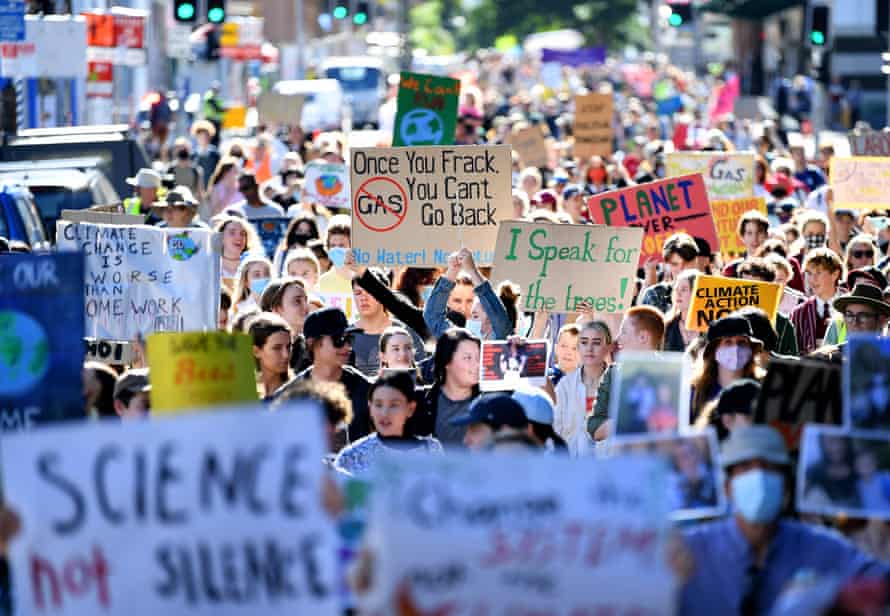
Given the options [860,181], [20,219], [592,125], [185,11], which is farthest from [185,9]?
[860,181]

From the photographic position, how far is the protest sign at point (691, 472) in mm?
6234

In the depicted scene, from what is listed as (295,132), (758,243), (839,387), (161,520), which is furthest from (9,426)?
(295,132)

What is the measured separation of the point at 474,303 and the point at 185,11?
13048mm

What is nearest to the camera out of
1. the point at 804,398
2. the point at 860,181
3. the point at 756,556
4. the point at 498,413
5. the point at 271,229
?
the point at 756,556

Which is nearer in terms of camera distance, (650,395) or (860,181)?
(650,395)

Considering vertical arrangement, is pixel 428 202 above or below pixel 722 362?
above

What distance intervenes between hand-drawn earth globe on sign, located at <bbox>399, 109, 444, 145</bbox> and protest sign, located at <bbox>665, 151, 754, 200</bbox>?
2.96 metres

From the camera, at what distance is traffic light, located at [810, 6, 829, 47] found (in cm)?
2788

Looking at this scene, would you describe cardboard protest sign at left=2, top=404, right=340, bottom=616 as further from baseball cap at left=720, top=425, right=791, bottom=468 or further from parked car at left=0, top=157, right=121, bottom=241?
parked car at left=0, top=157, right=121, bottom=241

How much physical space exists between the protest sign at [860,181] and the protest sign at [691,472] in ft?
33.2

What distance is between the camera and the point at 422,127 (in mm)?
15906

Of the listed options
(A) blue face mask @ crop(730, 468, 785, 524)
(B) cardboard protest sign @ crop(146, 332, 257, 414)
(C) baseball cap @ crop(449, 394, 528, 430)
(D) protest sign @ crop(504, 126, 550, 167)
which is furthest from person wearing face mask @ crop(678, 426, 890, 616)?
(D) protest sign @ crop(504, 126, 550, 167)

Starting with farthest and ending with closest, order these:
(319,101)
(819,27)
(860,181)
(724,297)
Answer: (319,101), (819,27), (860,181), (724,297)

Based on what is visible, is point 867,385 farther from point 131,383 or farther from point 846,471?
point 131,383
